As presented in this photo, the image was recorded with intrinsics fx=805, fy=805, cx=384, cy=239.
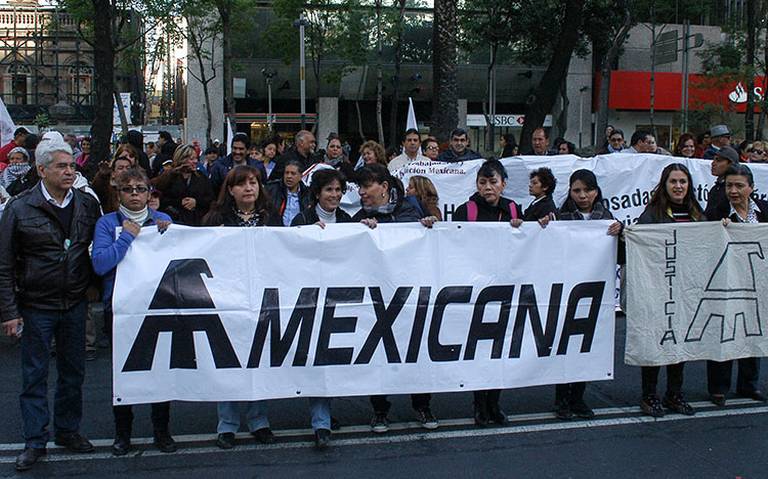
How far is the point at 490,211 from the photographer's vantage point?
19.6 feet

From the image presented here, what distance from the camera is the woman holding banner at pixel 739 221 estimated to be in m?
6.22

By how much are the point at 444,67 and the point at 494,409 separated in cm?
1020

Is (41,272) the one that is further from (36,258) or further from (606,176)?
(606,176)

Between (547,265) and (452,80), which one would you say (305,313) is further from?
(452,80)

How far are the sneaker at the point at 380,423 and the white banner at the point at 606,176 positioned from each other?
4.37 m

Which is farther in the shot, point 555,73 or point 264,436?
point 555,73

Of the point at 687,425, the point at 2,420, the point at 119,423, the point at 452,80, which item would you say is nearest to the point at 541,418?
the point at 687,425

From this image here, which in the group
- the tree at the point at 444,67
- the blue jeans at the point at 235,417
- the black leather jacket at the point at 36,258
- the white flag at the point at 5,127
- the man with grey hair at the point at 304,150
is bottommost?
the blue jeans at the point at 235,417

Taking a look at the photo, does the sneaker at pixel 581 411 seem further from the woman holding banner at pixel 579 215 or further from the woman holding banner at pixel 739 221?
the woman holding banner at pixel 739 221

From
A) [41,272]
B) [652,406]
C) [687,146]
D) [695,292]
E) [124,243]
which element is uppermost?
[687,146]

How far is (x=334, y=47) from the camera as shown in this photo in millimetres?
28391

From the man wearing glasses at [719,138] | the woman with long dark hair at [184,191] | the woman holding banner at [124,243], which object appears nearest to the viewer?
the woman holding banner at [124,243]

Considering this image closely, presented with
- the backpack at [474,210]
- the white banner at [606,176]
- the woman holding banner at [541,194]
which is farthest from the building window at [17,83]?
the backpack at [474,210]

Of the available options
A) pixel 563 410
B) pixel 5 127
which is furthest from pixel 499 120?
pixel 563 410
